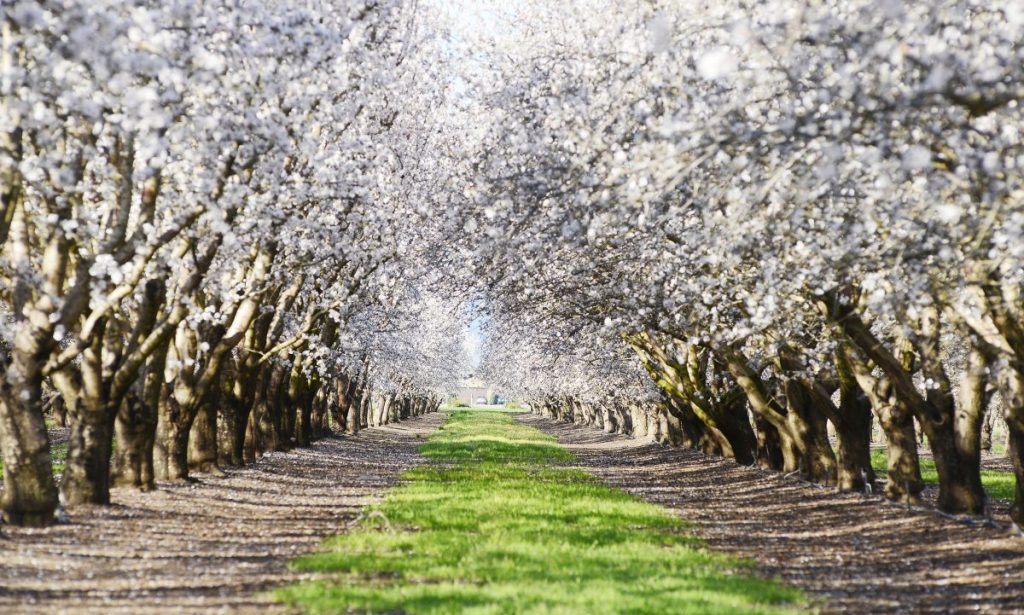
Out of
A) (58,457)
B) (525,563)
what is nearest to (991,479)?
(525,563)

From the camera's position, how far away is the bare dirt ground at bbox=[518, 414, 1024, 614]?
13383 mm

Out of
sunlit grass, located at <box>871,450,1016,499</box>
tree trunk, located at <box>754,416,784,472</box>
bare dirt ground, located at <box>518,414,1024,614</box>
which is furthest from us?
tree trunk, located at <box>754,416,784,472</box>

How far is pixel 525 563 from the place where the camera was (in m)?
15.0

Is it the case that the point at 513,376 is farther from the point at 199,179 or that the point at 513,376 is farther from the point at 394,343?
the point at 199,179

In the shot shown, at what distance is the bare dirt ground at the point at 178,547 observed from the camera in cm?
1216

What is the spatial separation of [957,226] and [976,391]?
8.55m

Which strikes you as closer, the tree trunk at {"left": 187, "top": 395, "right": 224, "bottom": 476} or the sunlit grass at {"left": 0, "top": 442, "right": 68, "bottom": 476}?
the tree trunk at {"left": 187, "top": 395, "right": 224, "bottom": 476}

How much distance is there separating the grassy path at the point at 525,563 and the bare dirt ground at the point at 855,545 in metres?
0.82

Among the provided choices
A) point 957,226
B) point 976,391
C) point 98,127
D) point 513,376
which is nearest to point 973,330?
point 976,391

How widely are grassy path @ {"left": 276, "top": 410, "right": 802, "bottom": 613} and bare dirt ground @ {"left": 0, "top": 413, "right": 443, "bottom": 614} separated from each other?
2.47 feet

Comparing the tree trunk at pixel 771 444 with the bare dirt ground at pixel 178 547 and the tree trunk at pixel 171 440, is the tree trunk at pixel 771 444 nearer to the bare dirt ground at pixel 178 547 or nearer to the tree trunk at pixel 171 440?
the bare dirt ground at pixel 178 547

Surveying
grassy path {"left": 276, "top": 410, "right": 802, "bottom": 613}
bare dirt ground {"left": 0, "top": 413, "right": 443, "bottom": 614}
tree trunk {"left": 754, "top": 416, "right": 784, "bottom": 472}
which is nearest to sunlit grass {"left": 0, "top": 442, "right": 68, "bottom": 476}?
bare dirt ground {"left": 0, "top": 413, "right": 443, "bottom": 614}

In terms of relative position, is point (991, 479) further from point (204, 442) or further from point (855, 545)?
point (204, 442)

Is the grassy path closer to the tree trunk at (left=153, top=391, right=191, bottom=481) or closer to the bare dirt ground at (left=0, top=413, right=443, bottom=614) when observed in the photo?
the bare dirt ground at (left=0, top=413, right=443, bottom=614)
